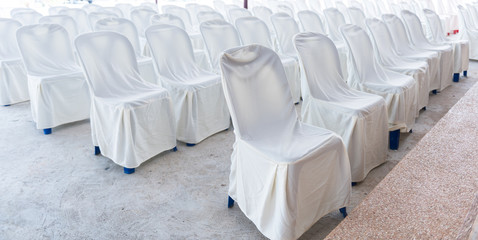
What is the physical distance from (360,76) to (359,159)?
101 centimetres

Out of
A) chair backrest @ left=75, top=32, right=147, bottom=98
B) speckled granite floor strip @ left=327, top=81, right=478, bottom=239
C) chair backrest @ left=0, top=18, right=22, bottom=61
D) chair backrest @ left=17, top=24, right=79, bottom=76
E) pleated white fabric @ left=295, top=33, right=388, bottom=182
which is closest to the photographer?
speckled granite floor strip @ left=327, top=81, right=478, bottom=239

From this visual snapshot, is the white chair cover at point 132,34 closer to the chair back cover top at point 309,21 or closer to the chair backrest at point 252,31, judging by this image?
the chair backrest at point 252,31

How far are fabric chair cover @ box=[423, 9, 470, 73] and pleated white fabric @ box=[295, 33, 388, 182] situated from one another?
10.3 ft

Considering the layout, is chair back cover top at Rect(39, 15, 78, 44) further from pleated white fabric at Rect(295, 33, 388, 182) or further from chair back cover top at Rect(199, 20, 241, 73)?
pleated white fabric at Rect(295, 33, 388, 182)

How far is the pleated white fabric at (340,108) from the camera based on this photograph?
2408mm

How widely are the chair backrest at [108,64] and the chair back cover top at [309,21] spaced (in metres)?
2.93

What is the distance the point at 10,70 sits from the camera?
4.06m

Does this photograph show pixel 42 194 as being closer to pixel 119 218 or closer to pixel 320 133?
pixel 119 218

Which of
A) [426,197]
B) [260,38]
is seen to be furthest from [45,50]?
[426,197]

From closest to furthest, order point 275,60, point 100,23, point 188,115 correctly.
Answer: point 275,60 < point 188,115 < point 100,23

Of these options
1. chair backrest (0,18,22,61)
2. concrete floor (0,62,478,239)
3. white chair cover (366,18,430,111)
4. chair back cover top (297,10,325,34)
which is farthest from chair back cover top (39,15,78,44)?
white chair cover (366,18,430,111)

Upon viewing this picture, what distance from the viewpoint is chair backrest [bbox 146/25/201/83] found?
10.8 ft

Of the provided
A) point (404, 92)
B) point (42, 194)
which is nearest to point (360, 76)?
point (404, 92)

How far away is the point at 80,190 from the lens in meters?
2.46
